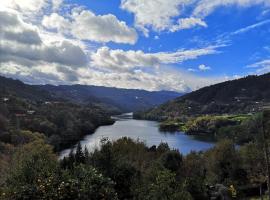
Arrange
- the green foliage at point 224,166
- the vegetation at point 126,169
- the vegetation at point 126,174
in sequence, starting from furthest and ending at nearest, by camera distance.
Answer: the green foliage at point 224,166 < the vegetation at point 126,169 < the vegetation at point 126,174

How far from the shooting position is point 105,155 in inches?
1923

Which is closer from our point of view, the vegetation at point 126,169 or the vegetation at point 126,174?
the vegetation at point 126,174

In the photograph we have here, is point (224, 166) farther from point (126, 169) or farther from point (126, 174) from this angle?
point (126, 174)

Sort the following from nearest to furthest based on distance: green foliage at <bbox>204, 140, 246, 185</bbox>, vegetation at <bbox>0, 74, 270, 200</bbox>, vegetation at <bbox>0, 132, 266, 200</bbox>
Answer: vegetation at <bbox>0, 132, 266, 200</bbox>
vegetation at <bbox>0, 74, 270, 200</bbox>
green foliage at <bbox>204, 140, 246, 185</bbox>

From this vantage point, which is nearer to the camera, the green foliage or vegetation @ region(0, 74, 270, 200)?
vegetation @ region(0, 74, 270, 200)

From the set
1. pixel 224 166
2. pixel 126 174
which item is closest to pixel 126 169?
pixel 126 174

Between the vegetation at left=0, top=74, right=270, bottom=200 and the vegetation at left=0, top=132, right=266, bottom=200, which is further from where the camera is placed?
the vegetation at left=0, top=74, right=270, bottom=200

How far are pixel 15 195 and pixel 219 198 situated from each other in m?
38.2

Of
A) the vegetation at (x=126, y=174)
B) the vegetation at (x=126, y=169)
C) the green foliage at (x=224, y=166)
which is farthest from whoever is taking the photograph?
the green foliage at (x=224, y=166)

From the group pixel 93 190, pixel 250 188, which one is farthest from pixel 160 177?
pixel 250 188

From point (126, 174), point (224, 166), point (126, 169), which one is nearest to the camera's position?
point (126, 174)

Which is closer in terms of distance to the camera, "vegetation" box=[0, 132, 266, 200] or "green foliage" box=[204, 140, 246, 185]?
"vegetation" box=[0, 132, 266, 200]

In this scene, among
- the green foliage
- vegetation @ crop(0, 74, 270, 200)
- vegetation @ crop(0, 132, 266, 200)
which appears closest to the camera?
vegetation @ crop(0, 132, 266, 200)

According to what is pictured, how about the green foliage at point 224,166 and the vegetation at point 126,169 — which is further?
the green foliage at point 224,166
